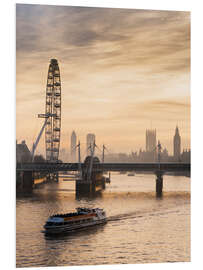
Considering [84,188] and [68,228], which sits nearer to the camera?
[68,228]

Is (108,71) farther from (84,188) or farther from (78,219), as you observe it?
(84,188)
